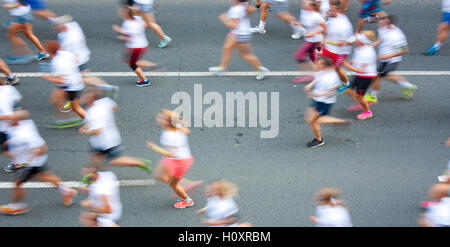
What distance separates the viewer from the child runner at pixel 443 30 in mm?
10367

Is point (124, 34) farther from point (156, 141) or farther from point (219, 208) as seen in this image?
point (219, 208)

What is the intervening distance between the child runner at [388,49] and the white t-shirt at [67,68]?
527cm

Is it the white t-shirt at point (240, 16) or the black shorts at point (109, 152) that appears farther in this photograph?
the white t-shirt at point (240, 16)

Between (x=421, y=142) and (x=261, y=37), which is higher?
(x=261, y=37)

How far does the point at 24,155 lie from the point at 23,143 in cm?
17

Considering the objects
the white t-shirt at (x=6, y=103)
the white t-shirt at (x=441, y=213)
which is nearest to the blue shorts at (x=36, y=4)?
the white t-shirt at (x=6, y=103)

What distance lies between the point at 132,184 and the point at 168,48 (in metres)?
4.46

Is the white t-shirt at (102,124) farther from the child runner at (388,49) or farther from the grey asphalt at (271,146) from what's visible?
the child runner at (388,49)

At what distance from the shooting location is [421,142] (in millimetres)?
8188

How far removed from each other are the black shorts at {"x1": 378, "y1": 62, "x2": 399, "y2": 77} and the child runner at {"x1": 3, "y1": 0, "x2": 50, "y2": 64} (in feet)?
22.7

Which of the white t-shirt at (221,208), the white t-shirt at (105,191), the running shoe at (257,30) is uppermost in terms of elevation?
the running shoe at (257,30)

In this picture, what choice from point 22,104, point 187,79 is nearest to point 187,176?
point 187,79

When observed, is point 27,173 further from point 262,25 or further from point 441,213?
point 262,25

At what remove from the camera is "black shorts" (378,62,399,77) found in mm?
8852
